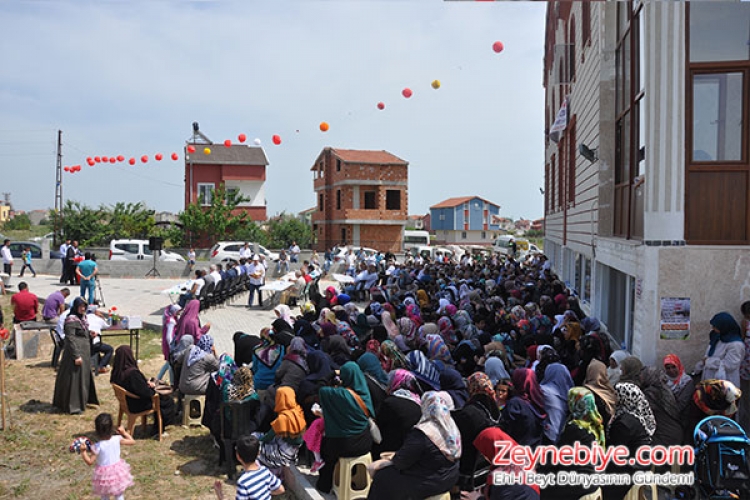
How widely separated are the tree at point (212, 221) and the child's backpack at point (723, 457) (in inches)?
1464

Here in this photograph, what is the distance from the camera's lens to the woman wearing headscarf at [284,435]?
21.0ft

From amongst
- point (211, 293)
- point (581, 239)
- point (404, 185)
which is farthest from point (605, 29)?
point (404, 185)

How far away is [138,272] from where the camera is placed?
28219 mm

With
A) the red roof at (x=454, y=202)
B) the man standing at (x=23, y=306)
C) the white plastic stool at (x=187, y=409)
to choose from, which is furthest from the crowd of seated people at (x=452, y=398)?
the red roof at (x=454, y=202)

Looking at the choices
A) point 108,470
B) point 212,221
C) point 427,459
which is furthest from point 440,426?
point 212,221

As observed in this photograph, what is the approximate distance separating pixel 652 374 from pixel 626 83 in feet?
17.0

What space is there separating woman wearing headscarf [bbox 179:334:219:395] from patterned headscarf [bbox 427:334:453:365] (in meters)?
2.94

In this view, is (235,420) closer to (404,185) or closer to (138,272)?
(138,272)

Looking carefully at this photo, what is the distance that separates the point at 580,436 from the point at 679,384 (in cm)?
201

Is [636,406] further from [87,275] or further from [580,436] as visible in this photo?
[87,275]

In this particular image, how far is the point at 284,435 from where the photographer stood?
21.0 ft

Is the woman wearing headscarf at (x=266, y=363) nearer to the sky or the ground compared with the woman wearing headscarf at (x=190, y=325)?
nearer to the ground

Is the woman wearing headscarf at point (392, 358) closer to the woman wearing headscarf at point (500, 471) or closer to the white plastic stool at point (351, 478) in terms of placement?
the white plastic stool at point (351, 478)

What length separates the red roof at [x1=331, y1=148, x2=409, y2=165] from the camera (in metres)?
48.8
